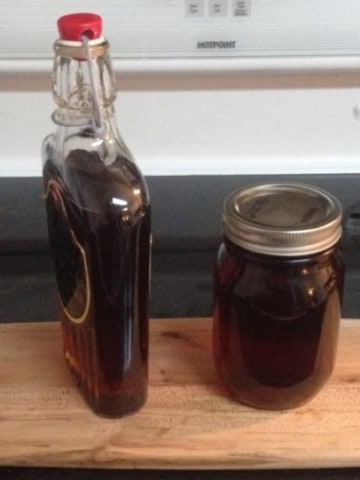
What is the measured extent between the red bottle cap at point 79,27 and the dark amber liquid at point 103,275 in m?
0.07

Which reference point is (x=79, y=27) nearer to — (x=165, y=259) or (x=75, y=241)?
(x=75, y=241)

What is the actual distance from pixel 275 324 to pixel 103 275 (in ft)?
0.35

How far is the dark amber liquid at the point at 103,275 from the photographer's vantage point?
1.49 ft

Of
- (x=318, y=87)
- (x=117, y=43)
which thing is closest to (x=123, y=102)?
(x=117, y=43)

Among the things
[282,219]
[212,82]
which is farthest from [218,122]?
[282,219]

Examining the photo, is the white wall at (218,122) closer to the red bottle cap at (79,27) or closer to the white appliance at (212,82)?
the white appliance at (212,82)

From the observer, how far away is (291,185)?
0.52 metres

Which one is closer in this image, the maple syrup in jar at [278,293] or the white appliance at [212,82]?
the maple syrup in jar at [278,293]

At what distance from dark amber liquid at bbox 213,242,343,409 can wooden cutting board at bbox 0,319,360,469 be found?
0.02 m

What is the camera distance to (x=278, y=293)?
48cm

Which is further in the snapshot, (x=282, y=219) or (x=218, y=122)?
(x=218, y=122)

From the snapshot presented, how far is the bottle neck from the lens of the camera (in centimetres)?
44

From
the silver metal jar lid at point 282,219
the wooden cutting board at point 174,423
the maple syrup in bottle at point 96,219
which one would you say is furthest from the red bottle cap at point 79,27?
the wooden cutting board at point 174,423

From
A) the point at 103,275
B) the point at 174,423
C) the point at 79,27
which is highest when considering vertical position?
the point at 79,27
